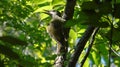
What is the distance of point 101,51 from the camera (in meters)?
2.40

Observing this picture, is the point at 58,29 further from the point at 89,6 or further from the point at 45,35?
the point at 45,35

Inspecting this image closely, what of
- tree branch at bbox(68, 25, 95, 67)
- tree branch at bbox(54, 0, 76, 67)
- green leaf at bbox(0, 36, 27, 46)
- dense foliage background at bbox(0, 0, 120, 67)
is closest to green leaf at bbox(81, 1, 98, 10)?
dense foliage background at bbox(0, 0, 120, 67)

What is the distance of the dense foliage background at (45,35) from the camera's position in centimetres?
92

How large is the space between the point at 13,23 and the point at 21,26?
7.4 inches

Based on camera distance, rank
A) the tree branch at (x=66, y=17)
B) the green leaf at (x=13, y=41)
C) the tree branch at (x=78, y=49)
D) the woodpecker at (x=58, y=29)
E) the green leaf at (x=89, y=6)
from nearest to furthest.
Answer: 1. the green leaf at (x=13, y=41)
2. the green leaf at (x=89, y=6)
3. the tree branch at (x=78, y=49)
4. the tree branch at (x=66, y=17)
5. the woodpecker at (x=58, y=29)

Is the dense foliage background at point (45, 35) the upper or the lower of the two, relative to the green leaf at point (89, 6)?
lower

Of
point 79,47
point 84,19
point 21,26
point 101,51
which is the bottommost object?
point 21,26

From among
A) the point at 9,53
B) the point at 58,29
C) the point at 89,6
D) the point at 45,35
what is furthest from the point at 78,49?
the point at 45,35

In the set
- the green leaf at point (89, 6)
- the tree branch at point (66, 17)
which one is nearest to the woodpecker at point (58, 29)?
the tree branch at point (66, 17)

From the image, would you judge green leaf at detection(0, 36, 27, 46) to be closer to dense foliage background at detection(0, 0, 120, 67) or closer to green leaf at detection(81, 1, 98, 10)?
dense foliage background at detection(0, 0, 120, 67)

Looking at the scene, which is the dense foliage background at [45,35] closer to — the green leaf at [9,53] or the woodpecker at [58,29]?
the green leaf at [9,53]

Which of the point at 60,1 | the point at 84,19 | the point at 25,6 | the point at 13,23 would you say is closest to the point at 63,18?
the point at 60,1

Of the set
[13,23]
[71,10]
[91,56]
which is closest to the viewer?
[71,10]

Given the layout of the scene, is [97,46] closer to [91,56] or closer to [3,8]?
[91,56]
